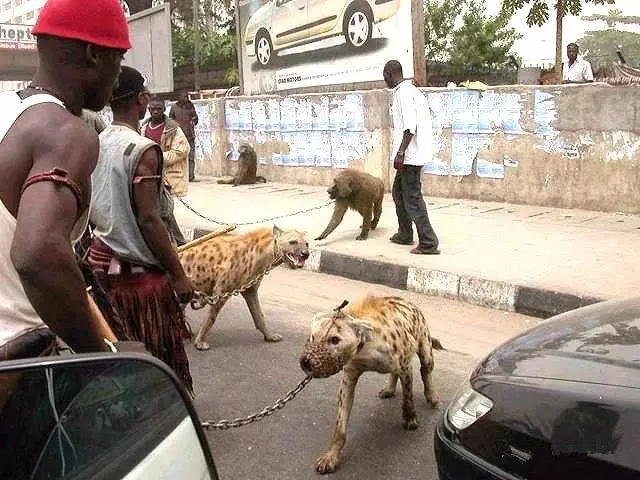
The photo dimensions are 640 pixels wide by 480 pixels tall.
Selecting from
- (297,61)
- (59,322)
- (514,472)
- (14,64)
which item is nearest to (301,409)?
(514,472)

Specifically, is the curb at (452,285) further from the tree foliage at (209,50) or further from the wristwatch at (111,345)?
the tree foliage at (209,50)

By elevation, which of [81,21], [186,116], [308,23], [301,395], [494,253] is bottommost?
[301,395]

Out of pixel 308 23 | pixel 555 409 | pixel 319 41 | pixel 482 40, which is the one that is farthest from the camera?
pixel 482 40

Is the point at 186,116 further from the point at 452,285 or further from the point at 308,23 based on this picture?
the point at 452,285

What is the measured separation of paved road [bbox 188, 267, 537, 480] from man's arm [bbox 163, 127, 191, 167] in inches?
82.7

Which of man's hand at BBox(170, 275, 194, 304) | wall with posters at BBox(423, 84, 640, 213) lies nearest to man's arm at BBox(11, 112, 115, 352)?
man's hand at BBox(170, 275, 194, 304)

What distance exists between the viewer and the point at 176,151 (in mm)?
7668

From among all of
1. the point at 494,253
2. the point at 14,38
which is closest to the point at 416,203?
the point at 494,253

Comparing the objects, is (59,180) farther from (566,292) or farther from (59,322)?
(566,292)

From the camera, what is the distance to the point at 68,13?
1726 millimetres

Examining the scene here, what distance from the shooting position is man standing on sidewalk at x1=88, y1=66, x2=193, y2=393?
293cm

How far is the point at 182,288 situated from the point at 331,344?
686mm

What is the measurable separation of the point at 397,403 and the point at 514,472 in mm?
1970

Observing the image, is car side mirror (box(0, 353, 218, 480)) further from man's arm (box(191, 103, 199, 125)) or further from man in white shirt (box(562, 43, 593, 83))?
man's arm (box(191, 103, 199, 125))
